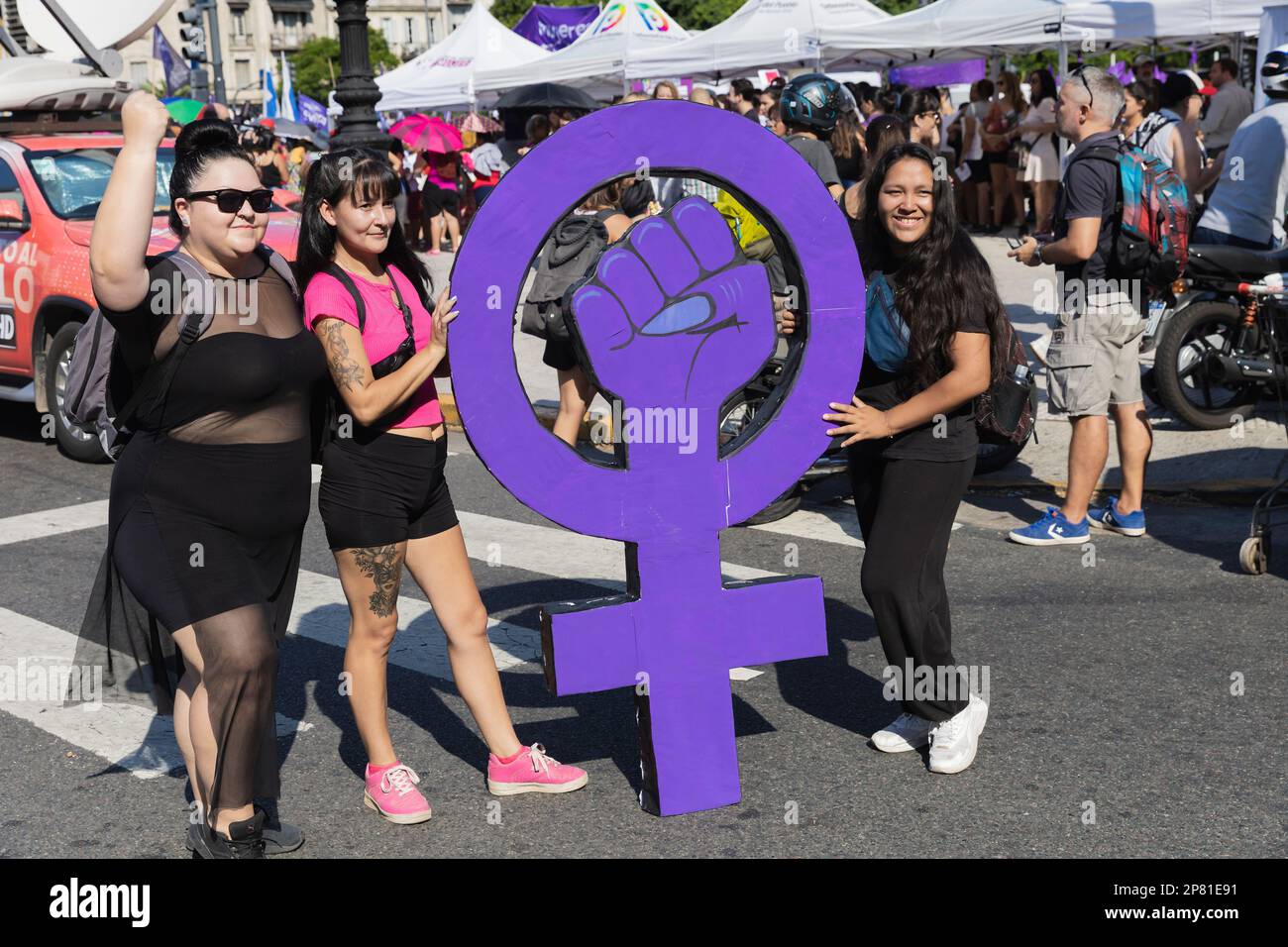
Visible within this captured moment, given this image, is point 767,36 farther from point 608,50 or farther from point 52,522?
point 52,522

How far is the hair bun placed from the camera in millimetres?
3599

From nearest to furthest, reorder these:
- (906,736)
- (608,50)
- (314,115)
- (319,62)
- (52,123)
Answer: (906,736) < (52,123) < (608,50) < (314,115) < (319,62)

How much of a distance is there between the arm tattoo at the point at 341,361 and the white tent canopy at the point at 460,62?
2123 centimetres

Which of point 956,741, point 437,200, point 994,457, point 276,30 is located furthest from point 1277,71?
point 276,30

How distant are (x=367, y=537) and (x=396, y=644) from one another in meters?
1.83

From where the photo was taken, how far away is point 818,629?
4.31 meters

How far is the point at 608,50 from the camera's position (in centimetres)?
2002

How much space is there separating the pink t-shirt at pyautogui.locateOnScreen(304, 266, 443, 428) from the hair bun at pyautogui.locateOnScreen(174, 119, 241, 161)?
1.40 feet

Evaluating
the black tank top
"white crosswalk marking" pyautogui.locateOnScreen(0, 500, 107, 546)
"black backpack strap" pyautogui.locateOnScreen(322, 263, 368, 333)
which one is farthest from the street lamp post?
the black tank top

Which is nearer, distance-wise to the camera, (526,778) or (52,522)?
(526,778)

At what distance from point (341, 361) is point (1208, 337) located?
6.86m

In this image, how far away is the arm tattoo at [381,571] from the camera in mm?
4055
